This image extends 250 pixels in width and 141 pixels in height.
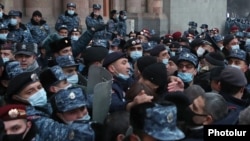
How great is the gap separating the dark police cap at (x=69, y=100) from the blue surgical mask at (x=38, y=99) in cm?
36

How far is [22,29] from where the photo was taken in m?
10.5

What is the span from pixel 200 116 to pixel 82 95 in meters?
0.89

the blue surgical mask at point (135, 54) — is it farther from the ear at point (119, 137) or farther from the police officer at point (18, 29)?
the ear at point (119, 137)

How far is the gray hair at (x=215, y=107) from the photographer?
409 centimetres

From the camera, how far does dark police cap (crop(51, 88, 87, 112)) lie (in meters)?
4.07

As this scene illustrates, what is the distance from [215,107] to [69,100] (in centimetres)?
108

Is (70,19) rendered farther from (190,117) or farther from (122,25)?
(190,117)

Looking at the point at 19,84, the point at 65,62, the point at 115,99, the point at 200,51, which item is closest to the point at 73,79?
the point at 65,62

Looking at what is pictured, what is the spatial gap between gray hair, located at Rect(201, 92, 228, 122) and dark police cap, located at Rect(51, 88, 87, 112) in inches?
36.2

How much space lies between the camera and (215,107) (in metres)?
4.12

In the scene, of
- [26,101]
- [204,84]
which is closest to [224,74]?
[204,84]

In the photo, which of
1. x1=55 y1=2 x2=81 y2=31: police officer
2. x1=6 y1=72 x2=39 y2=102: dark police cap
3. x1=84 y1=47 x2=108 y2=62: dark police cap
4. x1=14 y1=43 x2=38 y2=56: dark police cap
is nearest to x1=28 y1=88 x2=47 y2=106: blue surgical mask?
x1=6 y1=72 x2=39 y2=102: dark police cap

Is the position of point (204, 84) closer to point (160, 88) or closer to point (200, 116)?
point (160, 88)

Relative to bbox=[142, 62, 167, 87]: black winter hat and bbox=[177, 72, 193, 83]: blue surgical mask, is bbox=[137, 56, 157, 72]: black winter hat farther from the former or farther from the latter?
bbox=[142, 62, 167, 87]: black winter hat
